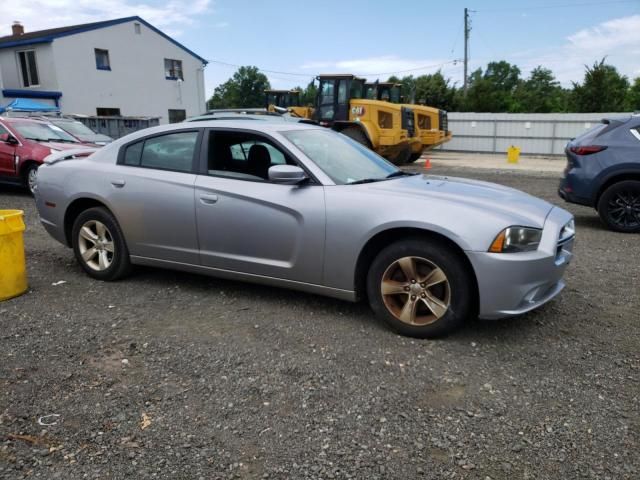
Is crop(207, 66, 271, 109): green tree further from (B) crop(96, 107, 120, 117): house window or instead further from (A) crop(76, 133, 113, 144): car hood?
(A) crop(76, 133, 113, 144): car hood

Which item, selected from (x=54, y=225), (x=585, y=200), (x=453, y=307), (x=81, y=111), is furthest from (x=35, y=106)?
(x=453, y=307)

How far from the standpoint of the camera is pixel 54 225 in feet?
17.4

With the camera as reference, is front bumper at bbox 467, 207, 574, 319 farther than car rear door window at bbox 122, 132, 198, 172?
No

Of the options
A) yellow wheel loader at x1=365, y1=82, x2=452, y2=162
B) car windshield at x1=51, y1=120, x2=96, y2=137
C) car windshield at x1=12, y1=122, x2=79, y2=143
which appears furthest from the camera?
yellow wheel loader at x1=365, y1=82, x2=452, y2=162

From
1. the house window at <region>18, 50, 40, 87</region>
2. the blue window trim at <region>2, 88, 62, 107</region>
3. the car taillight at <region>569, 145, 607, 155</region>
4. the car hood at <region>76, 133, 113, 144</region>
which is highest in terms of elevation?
the house window at <region>18, 50, 40, 87</region>

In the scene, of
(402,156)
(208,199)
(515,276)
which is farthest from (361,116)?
(515,276)

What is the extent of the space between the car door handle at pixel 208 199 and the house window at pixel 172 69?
31.0 metres

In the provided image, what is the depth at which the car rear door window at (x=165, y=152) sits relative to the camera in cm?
468

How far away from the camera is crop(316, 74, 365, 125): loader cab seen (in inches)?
701

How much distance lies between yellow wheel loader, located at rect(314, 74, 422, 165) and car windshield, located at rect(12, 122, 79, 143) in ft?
28.2

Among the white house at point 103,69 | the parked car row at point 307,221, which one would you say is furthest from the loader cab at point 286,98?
the parked car row at point 307,221

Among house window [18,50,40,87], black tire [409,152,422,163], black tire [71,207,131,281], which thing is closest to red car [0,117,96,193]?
black tire [71,207,131,281]

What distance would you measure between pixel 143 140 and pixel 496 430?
153 inches

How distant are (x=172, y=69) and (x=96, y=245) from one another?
102 ft
